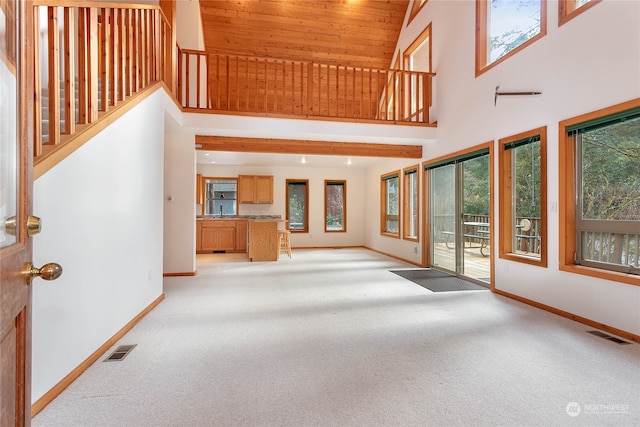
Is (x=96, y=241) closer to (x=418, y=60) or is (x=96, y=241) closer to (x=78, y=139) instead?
(x=78, y=139)

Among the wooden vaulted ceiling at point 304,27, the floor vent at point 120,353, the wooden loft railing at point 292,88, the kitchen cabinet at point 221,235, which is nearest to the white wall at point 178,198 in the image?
the wooden loft railing at point 292,88

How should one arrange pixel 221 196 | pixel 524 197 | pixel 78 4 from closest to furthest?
pixel 78 4
pixel 524 197
pixel 221 196

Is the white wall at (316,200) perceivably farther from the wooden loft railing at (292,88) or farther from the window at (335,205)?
the wooden loft railing at (292,88)

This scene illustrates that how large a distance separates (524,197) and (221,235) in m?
6.67

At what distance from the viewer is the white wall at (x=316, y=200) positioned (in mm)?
8969

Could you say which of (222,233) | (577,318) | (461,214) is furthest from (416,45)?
(222,233)

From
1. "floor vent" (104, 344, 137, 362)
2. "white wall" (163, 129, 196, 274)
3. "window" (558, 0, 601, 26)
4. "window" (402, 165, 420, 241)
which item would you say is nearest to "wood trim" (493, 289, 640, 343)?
"window" (402, 165, 420, 241)

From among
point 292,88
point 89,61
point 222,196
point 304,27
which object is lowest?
point 222,196

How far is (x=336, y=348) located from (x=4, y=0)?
99.9 inches

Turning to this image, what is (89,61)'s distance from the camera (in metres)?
2.41

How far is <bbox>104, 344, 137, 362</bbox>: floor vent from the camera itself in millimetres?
2348

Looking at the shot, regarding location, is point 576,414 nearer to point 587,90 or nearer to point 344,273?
point 587,90

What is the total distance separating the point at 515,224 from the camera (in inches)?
162

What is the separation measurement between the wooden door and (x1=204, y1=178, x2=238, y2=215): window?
813 centimetres
